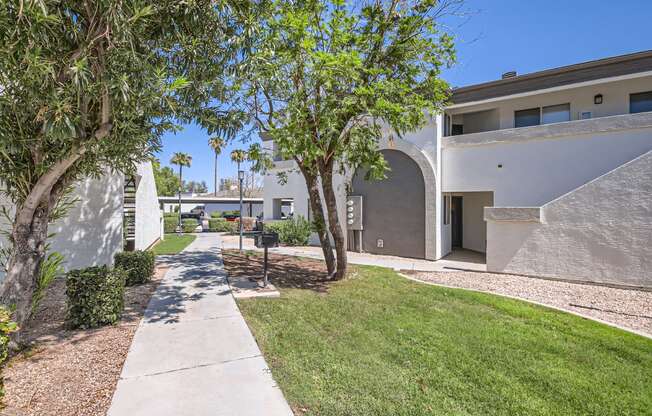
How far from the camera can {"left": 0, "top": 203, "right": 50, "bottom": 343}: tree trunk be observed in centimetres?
380

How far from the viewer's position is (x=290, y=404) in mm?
3082

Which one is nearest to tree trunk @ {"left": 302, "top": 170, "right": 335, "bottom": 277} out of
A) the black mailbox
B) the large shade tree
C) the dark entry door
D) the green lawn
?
the black mailbox

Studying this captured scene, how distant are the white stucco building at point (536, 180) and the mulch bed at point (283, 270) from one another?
3.28 meters

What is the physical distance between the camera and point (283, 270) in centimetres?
963

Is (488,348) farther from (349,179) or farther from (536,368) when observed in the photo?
(349,179)

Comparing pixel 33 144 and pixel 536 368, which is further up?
pixel 33 144

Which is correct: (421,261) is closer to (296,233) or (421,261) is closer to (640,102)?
(296,233)

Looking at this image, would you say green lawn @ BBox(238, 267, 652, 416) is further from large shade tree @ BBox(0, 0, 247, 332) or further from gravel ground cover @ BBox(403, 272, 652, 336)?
large shade tree @ BBox(0, 0, 247, 332)

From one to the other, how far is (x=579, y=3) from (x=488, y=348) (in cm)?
1032

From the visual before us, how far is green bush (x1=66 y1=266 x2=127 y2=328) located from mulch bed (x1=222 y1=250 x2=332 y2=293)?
11.9 feet

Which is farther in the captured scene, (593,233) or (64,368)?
(593,233)

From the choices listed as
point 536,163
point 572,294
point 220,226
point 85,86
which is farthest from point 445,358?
point 220,226

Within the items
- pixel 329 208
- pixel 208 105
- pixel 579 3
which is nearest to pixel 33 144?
pixel 208 105

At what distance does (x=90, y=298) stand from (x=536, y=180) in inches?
517
